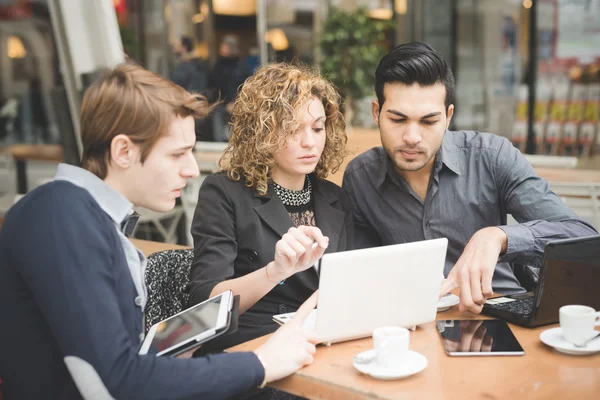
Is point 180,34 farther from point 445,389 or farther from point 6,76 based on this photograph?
point 445,389

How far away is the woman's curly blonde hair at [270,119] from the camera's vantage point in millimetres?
2207

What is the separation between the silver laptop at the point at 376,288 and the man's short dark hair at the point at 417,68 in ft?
2.77

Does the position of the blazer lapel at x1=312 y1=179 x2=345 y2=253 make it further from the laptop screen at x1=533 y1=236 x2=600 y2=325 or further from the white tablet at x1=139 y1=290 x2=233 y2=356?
the laptop screen at x1=533 y1=236 x2=600 y2=325

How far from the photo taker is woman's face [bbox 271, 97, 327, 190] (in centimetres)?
219

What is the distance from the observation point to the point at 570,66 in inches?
246

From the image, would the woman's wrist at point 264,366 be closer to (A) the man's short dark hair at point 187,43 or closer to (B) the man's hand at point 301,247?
(B) the man's hand at point 301,247

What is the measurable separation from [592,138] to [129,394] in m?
5.79

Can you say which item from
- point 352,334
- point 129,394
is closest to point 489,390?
point 352,334

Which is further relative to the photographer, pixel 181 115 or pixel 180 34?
pixel 180 34

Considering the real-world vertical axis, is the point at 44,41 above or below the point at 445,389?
above

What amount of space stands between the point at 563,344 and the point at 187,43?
7.92 meters

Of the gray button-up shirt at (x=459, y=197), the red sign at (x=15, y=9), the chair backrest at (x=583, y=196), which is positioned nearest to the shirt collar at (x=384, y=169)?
the gray button-up shirt at (x=459, y=197)

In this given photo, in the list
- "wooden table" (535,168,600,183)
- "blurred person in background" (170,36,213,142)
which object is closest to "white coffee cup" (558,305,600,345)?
"wooden table" (535,168,600,183)

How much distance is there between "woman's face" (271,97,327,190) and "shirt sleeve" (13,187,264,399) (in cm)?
90
